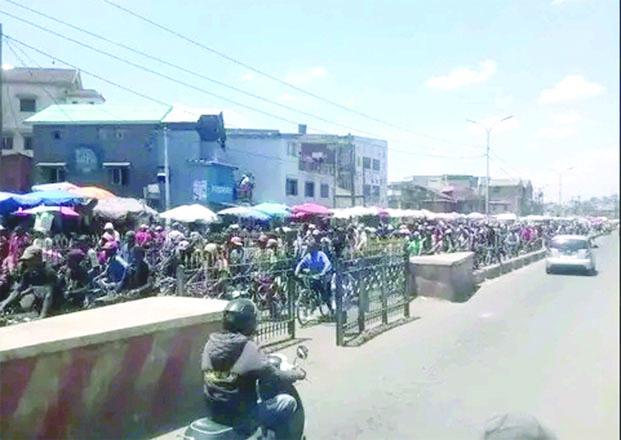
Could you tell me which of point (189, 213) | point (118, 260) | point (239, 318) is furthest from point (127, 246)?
point (239, 318)

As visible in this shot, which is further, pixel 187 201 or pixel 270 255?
pixel 187 201

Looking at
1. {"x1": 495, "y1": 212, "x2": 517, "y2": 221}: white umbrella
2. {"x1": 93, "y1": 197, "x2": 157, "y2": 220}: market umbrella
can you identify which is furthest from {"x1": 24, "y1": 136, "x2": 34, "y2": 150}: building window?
{"x1": 495, "y1": 212, "x2": 517, "y2": 221}: white umbrella

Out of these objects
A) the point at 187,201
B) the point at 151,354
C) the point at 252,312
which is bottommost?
the point at 151,354

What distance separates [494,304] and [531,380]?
729cm

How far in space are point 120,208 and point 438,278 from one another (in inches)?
291

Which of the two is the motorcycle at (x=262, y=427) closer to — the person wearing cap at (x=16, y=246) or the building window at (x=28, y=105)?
the building window at (x=28, y=105)

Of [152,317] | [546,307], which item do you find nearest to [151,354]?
[152,317]

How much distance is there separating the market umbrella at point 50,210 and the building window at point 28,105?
13.4ft

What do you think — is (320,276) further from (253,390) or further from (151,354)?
(253,390)

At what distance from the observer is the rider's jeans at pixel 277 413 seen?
12.7 ft

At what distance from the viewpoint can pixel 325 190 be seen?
27.3 metres

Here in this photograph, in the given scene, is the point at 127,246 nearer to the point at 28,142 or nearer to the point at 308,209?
the point at 28,142

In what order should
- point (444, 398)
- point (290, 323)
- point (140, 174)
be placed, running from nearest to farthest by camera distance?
point (444, 398), point (290, 323), point (140, 174)

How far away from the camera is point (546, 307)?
44.2 feet
